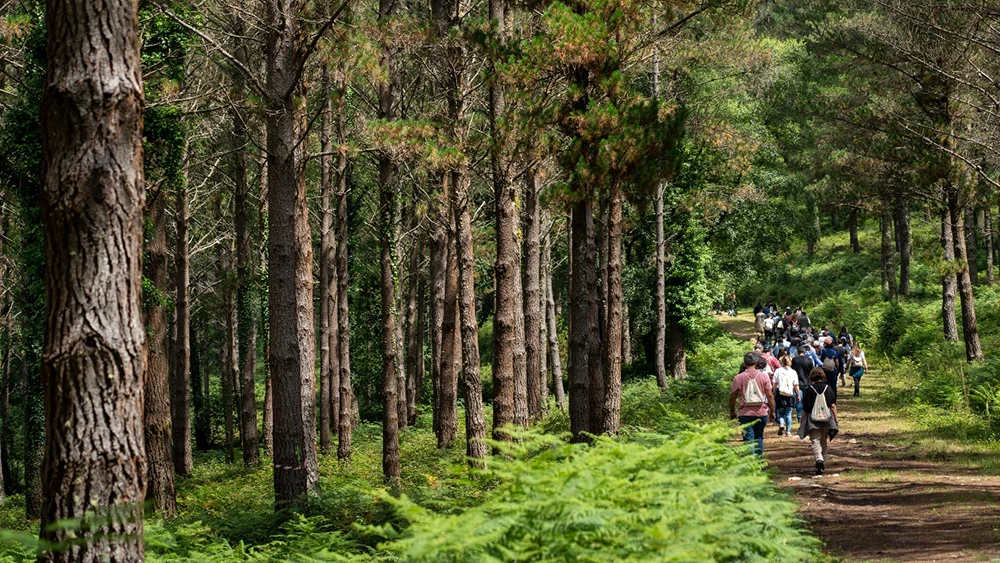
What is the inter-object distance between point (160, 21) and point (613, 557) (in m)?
14.5

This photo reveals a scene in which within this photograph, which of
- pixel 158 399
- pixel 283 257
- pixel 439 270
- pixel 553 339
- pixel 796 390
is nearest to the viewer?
pixel 283 257

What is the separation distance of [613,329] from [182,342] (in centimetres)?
1232

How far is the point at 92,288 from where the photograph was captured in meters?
5.45

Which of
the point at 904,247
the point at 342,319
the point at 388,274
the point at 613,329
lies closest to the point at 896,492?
the point at 613,329

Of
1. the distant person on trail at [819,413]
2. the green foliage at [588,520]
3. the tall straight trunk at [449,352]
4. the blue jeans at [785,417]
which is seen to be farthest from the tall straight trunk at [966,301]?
the green foliage at [588,520]

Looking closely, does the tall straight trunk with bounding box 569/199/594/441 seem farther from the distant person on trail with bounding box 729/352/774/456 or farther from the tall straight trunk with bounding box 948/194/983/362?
the tall straight trunk with bounding box 948/194/983/362

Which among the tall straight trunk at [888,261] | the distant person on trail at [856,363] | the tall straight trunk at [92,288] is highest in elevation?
the tall straight trunk at [888,261]

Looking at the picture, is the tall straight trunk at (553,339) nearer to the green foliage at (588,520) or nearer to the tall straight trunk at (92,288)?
the green foliage at (588,520)

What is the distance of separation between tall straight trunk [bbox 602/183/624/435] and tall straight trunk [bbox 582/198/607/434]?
6.4 inches

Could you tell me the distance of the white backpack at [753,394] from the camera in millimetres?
14438

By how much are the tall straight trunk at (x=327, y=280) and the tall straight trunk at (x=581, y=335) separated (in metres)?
6.00

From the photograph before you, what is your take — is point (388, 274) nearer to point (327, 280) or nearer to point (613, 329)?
point (327, 280)

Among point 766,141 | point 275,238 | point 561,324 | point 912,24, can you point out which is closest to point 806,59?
point 766,141

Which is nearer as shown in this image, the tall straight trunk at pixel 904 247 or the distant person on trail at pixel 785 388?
the distant person on trail at pixel 785 388
